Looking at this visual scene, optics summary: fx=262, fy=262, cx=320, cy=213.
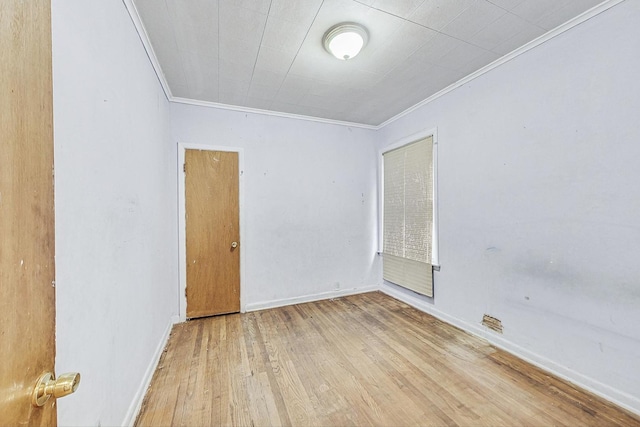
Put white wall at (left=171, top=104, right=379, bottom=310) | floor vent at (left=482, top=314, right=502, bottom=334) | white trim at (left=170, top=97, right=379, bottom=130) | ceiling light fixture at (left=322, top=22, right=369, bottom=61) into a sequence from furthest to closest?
white wall at (left=171, top=104, right=379, bottom=310)
white trim at (left=170, top=97, right=379, bottom=130)
floor vent at (left=482, top=314, right=502, bottom=334)
ceiling light fixture at (left=322, top=22, right=369, bottom=61)

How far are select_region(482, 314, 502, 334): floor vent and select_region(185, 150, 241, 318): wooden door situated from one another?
2.69m

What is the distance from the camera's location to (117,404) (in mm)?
1421

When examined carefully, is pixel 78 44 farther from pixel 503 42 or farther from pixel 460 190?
pixel 460 190

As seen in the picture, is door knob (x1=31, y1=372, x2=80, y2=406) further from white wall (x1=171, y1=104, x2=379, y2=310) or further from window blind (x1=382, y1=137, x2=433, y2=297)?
window blind (x1=382, y1=137, x2=433, y2=297)

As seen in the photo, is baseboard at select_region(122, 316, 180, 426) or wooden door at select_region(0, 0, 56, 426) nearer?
wooden door at select_region(0, 0, 56, 426)

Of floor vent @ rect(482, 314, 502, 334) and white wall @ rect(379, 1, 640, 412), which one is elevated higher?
white wall @ rect(379, 1, 640, 412)

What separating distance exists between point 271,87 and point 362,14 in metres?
1.28

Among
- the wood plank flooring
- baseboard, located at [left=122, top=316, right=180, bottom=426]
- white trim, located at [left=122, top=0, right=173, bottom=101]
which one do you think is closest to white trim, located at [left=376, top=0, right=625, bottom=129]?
the wood plank flooring

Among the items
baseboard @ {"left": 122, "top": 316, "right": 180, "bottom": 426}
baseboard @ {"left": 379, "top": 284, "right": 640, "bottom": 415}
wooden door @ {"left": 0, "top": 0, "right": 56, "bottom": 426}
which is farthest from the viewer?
baseboard @ {"left": 379, "top": 284, "right": 640, "bottom": 415}

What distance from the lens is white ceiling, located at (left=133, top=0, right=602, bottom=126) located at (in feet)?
5.60

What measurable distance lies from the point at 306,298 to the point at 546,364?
248 centimetres

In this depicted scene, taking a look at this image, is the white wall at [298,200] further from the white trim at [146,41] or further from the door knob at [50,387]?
the door knob at [50,387]

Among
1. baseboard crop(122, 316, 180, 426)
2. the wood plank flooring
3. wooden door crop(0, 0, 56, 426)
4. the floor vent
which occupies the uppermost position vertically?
wooden door crop(0, 0, 56, 426)

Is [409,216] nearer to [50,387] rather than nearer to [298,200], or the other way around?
[298,200]
